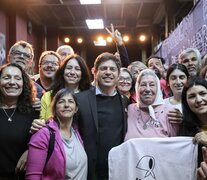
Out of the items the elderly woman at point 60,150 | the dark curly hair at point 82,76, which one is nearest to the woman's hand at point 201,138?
the elderly woman at point 60,150

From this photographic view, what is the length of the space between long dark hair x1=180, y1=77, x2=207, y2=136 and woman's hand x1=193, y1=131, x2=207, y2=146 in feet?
0.44

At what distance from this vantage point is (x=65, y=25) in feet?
42.4

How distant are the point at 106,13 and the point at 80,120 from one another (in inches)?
344

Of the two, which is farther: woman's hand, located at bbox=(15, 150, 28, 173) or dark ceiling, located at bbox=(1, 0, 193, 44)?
dark ceiling, located at bbox=(1, 0, 193, 44)

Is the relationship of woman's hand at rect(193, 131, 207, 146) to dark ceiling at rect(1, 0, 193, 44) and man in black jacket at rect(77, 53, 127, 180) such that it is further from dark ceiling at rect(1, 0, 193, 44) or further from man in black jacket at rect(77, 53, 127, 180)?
dark ceiling at rect(1, 0, 193, 44)

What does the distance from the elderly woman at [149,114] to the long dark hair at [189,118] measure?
0.59 feet

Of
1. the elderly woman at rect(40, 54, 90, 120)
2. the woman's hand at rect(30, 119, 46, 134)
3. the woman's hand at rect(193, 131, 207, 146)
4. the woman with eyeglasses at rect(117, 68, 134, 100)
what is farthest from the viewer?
the woman with eyeglasses at rect(117, 68, 134, 100)

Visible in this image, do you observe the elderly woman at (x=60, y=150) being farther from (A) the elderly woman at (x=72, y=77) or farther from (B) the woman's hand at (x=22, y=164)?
(A) the elderly woman at (x=72, y=77)

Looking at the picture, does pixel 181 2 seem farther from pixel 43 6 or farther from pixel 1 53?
pixel 1 53

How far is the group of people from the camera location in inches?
94.8

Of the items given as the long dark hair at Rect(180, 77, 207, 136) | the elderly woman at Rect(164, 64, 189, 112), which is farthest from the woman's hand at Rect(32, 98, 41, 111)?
the elderly woman at Rect(164, 64, 189, 112)

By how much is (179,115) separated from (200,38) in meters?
A: 2.31

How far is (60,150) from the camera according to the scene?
2.42 meters

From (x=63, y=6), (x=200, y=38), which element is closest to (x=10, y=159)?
(x=200, y=38)
